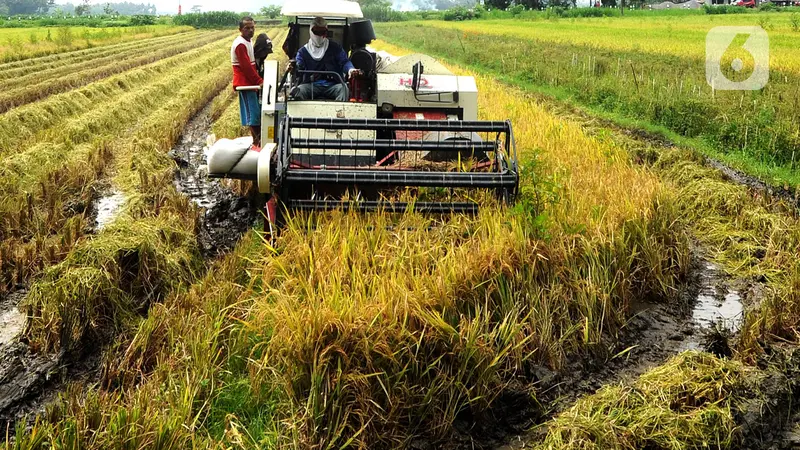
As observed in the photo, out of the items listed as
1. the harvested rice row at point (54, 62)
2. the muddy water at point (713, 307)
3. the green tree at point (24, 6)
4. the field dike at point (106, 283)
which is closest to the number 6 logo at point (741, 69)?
Result: the muddy water at point (713, 307)

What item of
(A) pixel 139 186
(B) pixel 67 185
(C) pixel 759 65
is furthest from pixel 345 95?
(C) pixel 759 65

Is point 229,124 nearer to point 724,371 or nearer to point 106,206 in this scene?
point 106,206

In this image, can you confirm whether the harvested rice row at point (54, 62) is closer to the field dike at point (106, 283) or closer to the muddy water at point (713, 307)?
the field dike at point (106, 283)

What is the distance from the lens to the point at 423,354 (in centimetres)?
337

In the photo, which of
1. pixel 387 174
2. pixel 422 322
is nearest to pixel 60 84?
pixel 387 174

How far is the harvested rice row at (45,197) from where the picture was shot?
16.7 feet

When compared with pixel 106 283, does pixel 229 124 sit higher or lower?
higher

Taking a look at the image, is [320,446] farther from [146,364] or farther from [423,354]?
[146,364]

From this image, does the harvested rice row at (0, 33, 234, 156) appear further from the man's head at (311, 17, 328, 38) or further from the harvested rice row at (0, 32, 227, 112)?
the man's head at (311, 17, 328, 38)

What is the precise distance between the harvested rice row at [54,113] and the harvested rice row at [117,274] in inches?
137

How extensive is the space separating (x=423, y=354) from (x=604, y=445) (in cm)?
91

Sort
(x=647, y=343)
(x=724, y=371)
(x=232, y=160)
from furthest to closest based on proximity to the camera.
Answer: (x=232, y=160)
(x=647, y=343)
(x=724, y=371)

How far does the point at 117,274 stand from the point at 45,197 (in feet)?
8.65

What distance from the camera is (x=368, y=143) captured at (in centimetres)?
498
